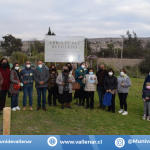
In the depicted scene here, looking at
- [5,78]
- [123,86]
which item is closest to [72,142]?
[123,86]

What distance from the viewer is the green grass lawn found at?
479 centimetres

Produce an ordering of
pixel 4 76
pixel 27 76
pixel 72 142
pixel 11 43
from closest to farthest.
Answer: pixel 72 142 < pixel 4 76 < pixel 27 76 < pixel 11 43

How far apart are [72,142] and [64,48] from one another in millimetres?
5372

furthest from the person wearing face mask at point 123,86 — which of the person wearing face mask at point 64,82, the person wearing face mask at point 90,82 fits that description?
the person wearing face mask at point 64,82

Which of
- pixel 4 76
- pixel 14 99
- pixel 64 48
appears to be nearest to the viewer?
pixel 4 76

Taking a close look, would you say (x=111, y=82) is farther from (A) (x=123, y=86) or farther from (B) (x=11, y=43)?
(B) (x=11, y=43)

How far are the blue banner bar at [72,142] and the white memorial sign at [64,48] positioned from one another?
516 cm

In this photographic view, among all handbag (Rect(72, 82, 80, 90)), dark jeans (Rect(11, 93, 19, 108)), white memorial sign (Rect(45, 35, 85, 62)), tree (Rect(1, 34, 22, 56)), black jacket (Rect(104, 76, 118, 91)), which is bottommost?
dark jeans (Rect(11, 93, 19, 108))

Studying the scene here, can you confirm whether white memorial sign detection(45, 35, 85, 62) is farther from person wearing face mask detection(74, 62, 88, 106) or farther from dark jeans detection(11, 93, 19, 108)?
dark jeans detection(11, 93, 19, 108)

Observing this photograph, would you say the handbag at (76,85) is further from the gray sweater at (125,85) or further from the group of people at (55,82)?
the gray sweater at (125,85)

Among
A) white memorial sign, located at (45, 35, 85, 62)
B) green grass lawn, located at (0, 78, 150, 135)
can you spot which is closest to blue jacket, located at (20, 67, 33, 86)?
green grass lawn, located at (0, 78, 150, 135)

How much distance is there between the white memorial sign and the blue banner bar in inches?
203

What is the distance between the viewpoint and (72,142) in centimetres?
304

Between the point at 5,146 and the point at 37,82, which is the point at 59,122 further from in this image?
the point at 5,146
